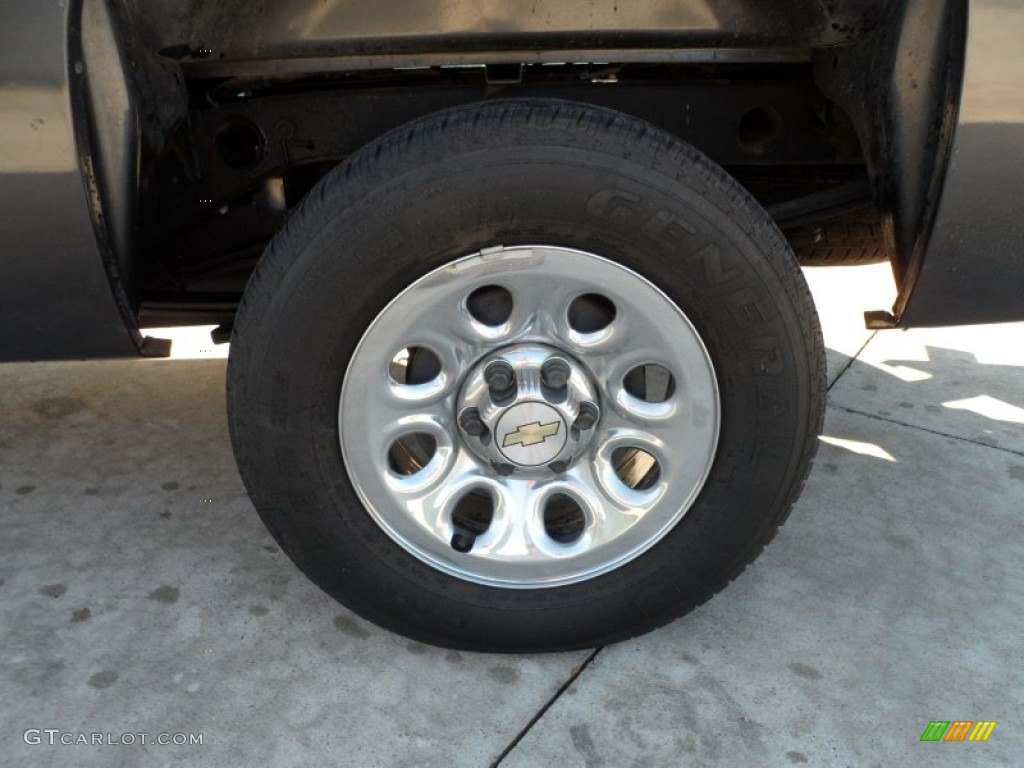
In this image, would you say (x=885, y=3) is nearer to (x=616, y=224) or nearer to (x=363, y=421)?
(x=616, y=224)

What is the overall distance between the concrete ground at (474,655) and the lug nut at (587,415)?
0.56 meters

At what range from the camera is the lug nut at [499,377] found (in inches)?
80.6

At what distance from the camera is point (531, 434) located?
208 centimetres

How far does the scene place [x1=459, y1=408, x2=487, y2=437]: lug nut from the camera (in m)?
2.08

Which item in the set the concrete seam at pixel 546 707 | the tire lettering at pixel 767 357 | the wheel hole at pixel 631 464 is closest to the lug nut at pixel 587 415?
the wheel hole at pixel 631 464

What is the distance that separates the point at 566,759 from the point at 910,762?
2.28ft

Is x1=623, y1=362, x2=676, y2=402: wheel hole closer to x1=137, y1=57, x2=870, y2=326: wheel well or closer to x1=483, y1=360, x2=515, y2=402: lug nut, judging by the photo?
x1=483, y1=360, x2=515, y2=402: lug nut

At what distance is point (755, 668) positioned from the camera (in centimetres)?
220

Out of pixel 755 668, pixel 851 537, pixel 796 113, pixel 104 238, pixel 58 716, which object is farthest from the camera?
pixel 851 537

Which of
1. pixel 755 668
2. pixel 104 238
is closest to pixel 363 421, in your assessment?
pixel 104 238

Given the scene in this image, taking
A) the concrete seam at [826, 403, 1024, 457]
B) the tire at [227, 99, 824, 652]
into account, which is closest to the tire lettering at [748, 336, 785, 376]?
the tire at [227, 99, 824, 652]

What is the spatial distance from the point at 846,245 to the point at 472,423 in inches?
59.2

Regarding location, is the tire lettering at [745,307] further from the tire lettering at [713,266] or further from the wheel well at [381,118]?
the wheel well at [381,118]

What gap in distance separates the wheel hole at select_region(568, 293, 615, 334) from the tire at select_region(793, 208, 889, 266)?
1.01 metres
